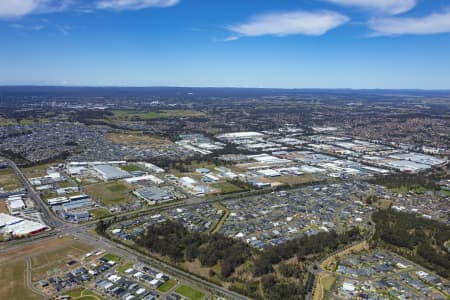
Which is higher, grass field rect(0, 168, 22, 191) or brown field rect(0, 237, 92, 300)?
grass field rect(0, 168, 22, 191)

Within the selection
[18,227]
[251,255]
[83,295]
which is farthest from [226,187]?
[83,295]

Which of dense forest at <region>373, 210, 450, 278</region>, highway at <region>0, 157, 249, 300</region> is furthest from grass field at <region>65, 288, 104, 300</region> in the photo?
dense forest at <region>373, 210, 450, 278</region>

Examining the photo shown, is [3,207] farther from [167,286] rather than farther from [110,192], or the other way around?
[167,286]

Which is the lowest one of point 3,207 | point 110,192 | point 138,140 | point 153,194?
point 3,207

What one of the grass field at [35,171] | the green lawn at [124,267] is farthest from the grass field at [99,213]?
the grass field at [35,171]

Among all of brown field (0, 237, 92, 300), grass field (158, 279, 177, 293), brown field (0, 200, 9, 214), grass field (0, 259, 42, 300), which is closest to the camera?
grass field (0, 259, 42, 300)

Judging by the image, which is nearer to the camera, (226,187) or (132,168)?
(226,187)

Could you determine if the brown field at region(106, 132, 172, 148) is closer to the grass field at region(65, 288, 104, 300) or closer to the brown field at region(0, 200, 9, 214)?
the brown field at region(0, 200, 9, 214)
